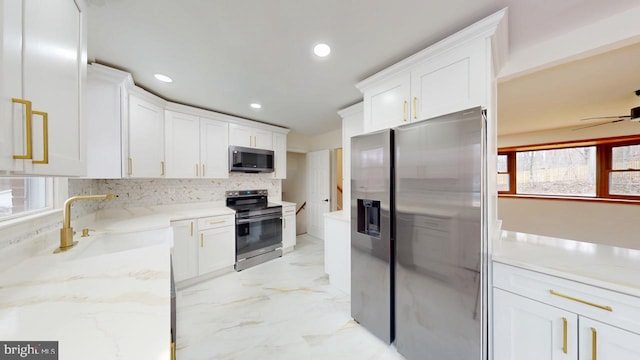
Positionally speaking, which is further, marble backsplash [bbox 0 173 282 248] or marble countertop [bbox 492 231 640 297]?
marble backsplash [bbox 0 173 282 248]

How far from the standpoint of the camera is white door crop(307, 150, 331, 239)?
4.28 metres

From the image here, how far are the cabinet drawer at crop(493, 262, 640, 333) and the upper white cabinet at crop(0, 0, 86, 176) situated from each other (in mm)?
2129

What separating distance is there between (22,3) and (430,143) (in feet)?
5.96

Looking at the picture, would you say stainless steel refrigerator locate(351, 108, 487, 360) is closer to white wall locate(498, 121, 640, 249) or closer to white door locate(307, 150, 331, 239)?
Answer: white door locate(307, 150, 331, 239)

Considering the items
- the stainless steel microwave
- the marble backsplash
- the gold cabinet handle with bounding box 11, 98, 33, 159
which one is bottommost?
the marble backsplash

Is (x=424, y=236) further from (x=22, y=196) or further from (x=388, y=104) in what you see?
(x=22, y=196)


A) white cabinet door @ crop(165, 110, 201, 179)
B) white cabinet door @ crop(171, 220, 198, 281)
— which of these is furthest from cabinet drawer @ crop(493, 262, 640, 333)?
white cabinet door @ crop(165, 110, 201, 179)

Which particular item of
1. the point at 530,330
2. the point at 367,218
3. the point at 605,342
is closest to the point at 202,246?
the point at 367,218

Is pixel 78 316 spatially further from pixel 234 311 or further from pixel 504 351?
pixel 504 351

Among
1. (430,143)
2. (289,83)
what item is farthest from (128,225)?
(430,143)

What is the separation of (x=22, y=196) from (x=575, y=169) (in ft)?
22.6

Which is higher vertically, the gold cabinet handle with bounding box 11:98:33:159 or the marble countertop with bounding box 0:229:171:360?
the gold cabinet handle with bounding box 11:98:33:159

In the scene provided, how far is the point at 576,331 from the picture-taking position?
39.9 inches

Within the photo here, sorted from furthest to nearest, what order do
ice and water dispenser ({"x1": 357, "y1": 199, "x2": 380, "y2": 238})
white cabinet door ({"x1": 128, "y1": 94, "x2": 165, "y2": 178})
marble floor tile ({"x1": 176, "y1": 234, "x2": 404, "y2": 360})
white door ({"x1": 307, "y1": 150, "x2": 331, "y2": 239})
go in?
white door ({"x1": 307, "y1": 150, "x2": 331, "y2": 239}) < white cabinet door ({"x1": 128, "y1": 94, "x2": 165, "y2": 178}) < ice and water dispenser ({"x1": 357, "y1": 199, "x2": 380, "y2": 238}) < marble floor tile ({"x1": 176, "y1": 234, "x2": 404, "y2": 360})
